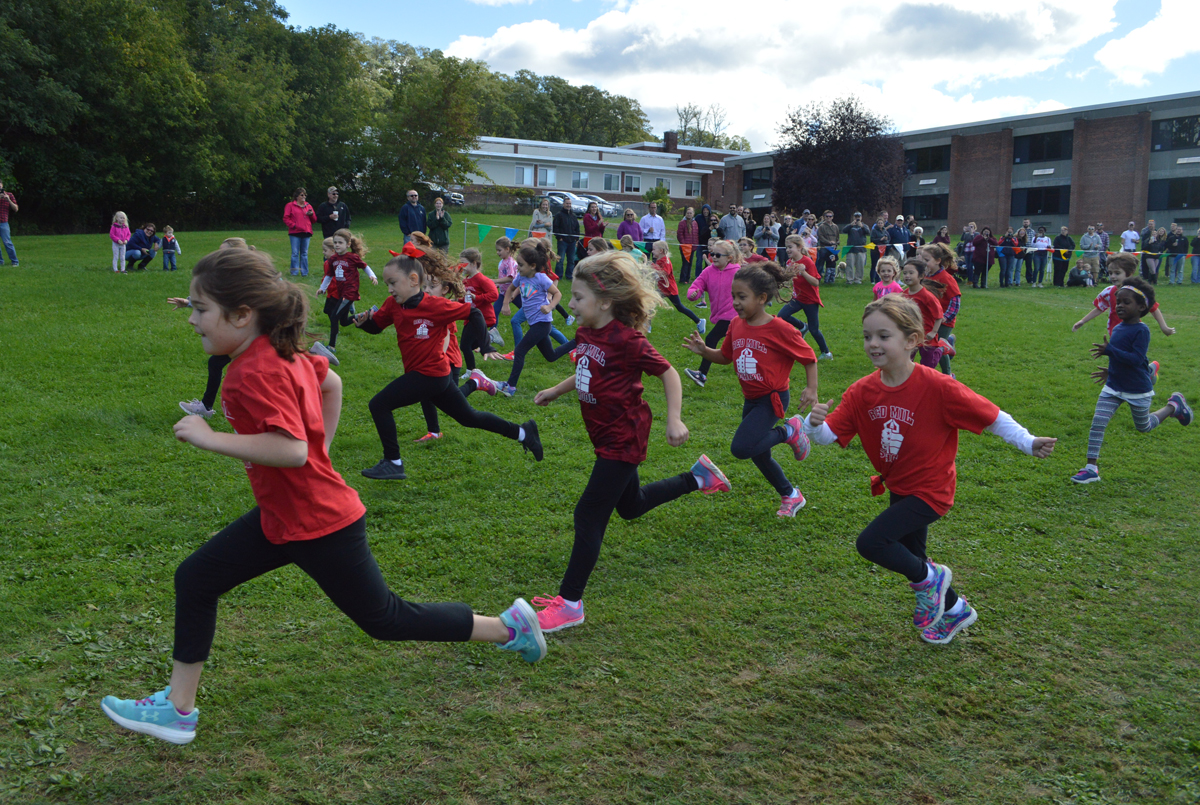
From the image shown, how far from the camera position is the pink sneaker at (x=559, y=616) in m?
4.36

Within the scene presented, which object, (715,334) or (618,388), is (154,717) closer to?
(618,388)

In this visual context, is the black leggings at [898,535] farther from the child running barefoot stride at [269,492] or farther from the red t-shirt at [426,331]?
the red t-shirt at [426,331]

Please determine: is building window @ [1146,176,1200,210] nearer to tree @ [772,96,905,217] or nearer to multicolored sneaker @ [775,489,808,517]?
tree @ [772,96,905,217]

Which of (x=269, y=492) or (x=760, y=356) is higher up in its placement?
(x=760, y=356)

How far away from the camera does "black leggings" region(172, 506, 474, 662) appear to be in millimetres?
3131

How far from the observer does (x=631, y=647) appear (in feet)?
13.8

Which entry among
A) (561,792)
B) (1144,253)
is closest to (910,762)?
(561,792)

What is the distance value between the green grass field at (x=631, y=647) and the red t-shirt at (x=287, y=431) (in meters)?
1.00

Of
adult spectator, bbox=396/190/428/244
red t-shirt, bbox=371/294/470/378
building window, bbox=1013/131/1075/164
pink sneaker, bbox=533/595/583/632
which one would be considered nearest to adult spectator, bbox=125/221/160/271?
adult spectator, bbox=396/190/428/244

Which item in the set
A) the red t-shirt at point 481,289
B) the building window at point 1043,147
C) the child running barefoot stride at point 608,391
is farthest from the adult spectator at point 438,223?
the building window at point 1043,147

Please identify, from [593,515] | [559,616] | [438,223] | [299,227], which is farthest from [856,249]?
[559,616]

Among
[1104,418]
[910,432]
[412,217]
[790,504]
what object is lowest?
[790,504]

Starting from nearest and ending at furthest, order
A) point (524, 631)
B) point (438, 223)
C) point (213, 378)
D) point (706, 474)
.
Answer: point (524, 631), point (706, 474), point (213, 378), point (438, 223)

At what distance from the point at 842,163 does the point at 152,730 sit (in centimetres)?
3499
